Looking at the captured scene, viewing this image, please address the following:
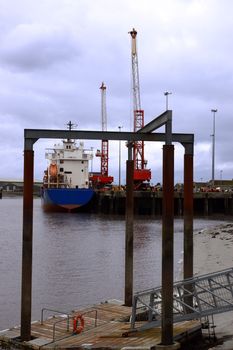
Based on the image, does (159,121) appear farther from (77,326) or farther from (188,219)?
(77,326)

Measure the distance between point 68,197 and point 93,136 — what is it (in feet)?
238

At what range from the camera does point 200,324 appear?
12.1 metres

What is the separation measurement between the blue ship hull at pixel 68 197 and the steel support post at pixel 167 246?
73.8m

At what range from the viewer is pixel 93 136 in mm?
12656

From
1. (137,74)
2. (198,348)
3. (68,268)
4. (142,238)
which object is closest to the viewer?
(198,348)

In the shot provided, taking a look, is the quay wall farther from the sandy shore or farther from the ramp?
the ramp

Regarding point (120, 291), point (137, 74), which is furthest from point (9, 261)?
point (137, 74)

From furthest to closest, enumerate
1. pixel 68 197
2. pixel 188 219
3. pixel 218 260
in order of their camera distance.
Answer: pixel 68 197 → pixel 218 260 → pixel 188 219

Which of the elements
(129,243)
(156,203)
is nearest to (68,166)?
(156,203)

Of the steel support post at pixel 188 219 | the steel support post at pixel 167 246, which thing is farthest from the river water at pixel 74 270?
the steel support post at pixel 167 246

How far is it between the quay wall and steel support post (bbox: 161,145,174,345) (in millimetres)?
73983

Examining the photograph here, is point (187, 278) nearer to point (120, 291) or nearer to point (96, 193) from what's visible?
point (120, 291)

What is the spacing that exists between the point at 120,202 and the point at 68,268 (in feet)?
200

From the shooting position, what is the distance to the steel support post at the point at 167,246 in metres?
10.8
